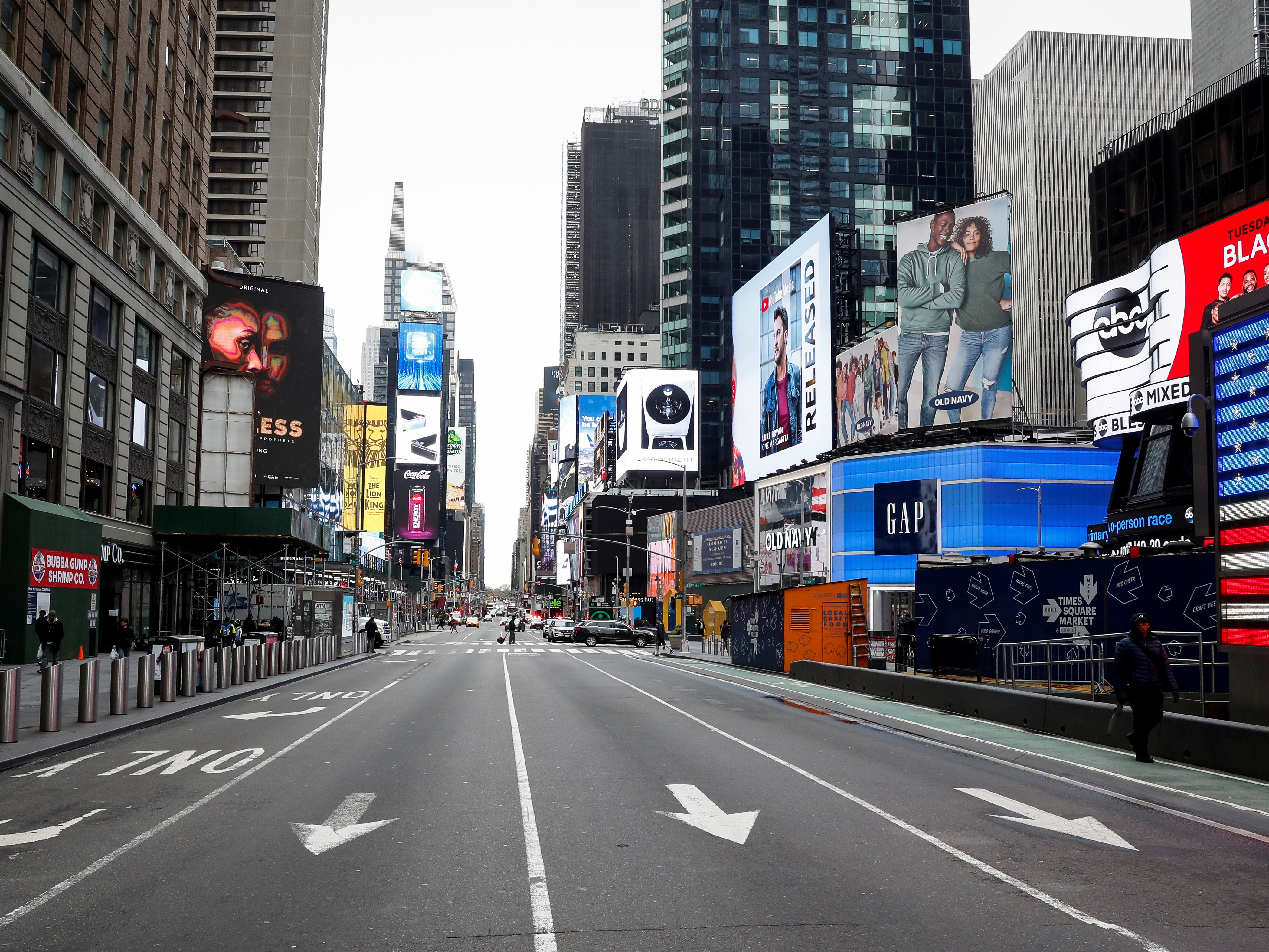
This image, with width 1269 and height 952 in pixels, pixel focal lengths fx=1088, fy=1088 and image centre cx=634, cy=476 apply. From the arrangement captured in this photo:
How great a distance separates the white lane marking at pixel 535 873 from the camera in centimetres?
664

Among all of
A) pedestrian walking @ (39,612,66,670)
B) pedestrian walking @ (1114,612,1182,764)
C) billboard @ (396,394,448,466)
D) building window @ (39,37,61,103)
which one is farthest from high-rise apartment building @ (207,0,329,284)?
pedestrian walking @ (1114,612,1182,764)

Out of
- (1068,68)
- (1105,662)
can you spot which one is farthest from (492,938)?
(1068,68)

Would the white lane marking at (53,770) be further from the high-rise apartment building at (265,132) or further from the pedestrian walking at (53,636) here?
the high-rise apartment building at (265,132)

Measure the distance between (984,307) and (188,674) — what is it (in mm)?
57640

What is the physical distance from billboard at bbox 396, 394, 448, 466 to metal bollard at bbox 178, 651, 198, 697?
165 m

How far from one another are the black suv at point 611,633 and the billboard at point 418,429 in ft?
390

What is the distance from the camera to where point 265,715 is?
21.1m

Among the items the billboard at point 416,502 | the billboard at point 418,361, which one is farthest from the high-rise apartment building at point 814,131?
the billboard at point 416,502

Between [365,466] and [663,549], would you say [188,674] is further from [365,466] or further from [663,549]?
[663,549]

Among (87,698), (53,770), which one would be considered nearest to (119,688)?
(87,698)

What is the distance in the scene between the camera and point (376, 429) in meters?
123

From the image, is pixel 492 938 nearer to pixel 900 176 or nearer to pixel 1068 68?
pixel 900 176

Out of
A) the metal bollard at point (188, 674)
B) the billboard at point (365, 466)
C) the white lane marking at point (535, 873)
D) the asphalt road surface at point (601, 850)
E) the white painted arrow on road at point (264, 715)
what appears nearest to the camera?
the white lane marking at point (535, 873)

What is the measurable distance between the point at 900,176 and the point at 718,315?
3061 centimetres
